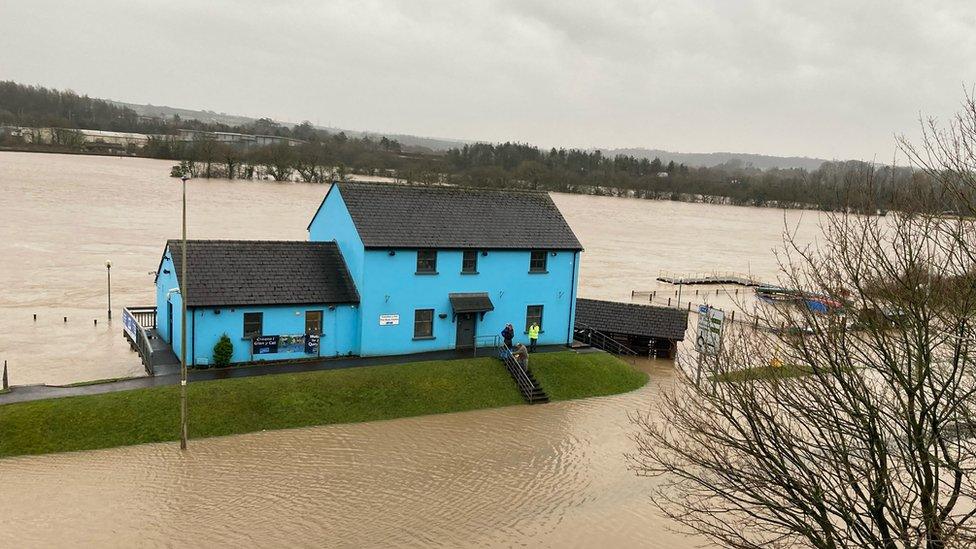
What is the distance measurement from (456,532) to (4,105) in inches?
8901

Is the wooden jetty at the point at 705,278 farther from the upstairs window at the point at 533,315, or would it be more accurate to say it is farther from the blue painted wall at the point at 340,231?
the blue painted wall at the point at 340,231

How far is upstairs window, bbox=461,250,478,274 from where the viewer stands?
2809 cm

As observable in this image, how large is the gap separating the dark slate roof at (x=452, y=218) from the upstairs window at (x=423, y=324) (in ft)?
8.51

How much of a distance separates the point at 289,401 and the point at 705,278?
158 ft

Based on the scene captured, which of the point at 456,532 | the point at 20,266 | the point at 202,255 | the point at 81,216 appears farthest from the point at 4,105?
the point at 456,532

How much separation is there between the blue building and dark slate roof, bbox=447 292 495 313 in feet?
0.14

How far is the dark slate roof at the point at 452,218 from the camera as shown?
27.1 meters

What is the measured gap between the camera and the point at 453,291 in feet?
91.9

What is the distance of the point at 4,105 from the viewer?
195 metres

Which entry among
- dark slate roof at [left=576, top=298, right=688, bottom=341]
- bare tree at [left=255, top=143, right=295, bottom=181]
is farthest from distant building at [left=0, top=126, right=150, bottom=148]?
dark slate roof at [left=576, top=298, right=688, bottom=341]

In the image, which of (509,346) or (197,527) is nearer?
(197,527)

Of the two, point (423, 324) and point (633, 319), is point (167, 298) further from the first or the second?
point (633, 319)

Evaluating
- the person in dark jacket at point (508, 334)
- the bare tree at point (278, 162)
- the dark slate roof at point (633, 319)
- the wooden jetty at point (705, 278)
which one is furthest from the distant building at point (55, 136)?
the person in dark jacket at point (508, 334)

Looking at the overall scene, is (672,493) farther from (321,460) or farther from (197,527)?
(197,527)
